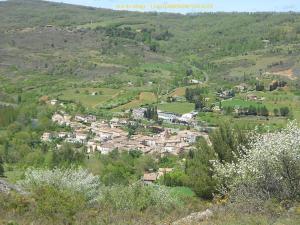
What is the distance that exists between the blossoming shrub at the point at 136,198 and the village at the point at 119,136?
37.4m

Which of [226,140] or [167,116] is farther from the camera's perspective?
[167,116]

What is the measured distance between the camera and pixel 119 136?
64.2 m

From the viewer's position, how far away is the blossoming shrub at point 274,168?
12844mm

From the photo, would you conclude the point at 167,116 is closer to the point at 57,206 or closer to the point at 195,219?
the point at 57,206

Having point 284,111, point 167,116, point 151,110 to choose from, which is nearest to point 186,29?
point 167,116

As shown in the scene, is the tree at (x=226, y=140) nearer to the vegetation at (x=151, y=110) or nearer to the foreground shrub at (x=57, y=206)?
the vegetation at (x=151, y=110)

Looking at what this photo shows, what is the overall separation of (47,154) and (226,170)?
→ 41661mm

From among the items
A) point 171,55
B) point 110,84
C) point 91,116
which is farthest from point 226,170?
point 171,55

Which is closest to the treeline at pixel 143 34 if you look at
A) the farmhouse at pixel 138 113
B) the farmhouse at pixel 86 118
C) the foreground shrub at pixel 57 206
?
the farmhouse at pixel 138 113

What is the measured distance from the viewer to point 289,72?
333 feet

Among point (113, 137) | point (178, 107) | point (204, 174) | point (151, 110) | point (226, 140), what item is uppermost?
point (226, 140)

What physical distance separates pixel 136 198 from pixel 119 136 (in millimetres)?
47371

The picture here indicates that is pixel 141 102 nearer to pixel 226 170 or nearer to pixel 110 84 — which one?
pixel 110 84

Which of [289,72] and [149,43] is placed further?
[149,43]
